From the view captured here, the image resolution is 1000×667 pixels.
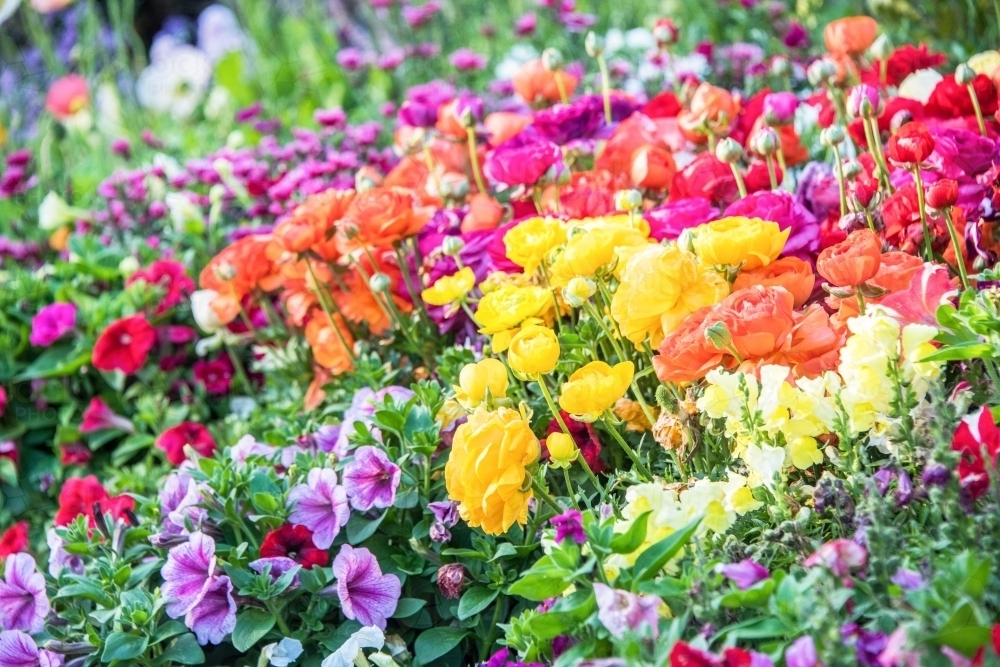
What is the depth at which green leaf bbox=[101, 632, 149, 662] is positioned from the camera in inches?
48.3

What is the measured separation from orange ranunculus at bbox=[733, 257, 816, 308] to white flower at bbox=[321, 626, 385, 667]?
58cm

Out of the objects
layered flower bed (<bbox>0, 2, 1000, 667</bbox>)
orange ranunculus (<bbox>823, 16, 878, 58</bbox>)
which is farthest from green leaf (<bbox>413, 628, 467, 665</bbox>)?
orange ranunculus (<bbox>823, 16, 878, 58</bbox>)

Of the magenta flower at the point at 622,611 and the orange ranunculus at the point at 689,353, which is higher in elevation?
the orange ranunculus at the point at 689,353

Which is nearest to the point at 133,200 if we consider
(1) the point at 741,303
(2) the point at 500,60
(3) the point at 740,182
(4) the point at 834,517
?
(2) the point at 500,60

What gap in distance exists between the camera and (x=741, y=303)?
1121mm

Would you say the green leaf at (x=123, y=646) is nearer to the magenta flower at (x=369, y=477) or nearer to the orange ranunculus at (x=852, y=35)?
the magenta flower at (x=369, y=477)

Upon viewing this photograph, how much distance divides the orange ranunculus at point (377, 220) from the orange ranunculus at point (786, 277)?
1.83ft

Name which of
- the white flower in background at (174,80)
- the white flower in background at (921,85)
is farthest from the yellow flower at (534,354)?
the white flower in background at (174,80)

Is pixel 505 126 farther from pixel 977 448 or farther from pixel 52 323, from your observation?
pixel 977 448

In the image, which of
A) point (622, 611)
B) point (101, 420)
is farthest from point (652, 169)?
point (101, 420)

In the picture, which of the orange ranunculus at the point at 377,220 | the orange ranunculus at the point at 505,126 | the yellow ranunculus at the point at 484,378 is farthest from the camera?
the orange ranunculus at the point at 505,126

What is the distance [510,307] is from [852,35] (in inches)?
39.0

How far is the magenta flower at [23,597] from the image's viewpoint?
135cm

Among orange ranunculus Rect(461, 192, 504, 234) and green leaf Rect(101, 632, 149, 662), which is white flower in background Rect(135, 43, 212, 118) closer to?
orange ranunculus Rect(461, 192, 504, 234)
